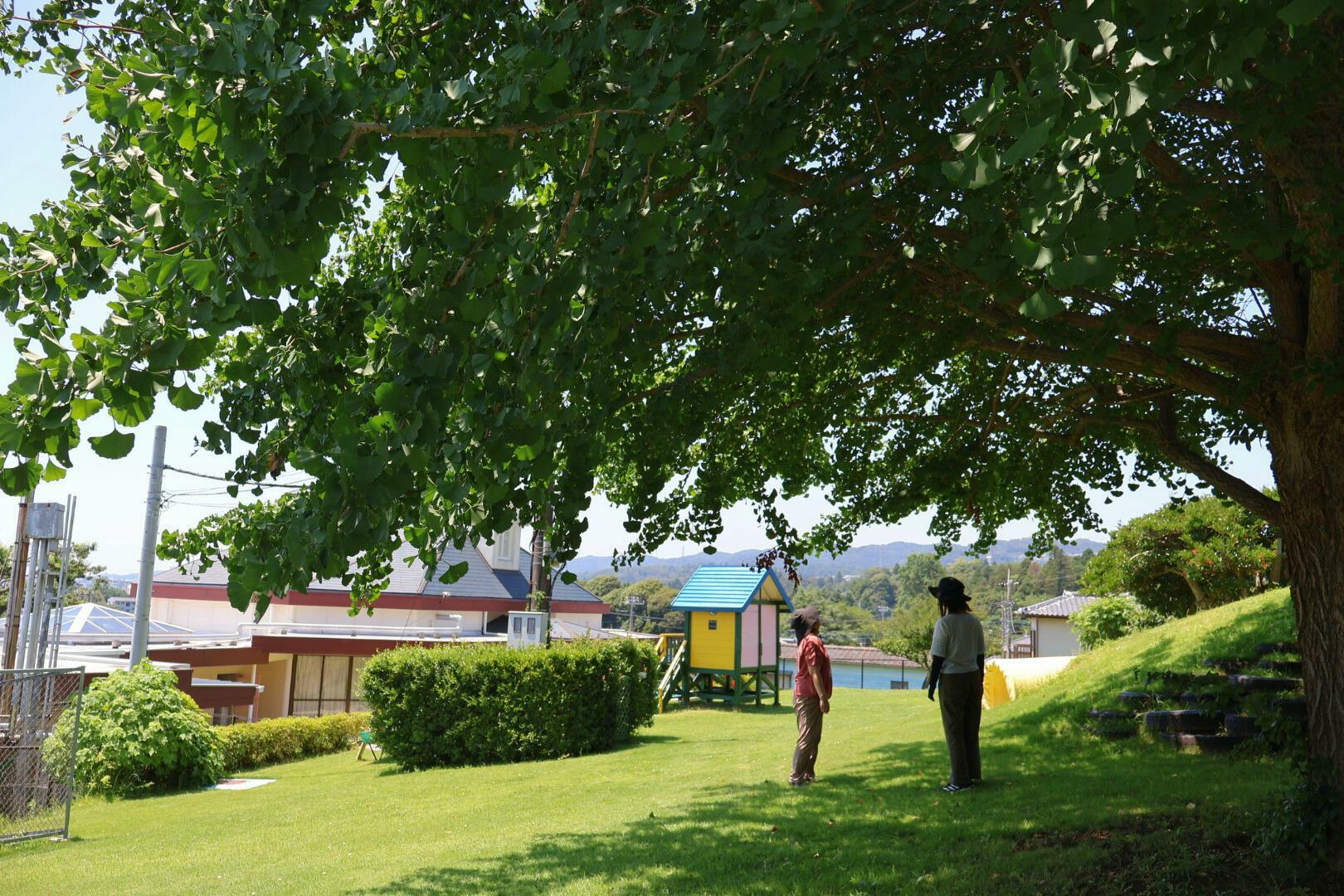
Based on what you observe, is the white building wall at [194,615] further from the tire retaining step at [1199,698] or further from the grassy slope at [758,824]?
the tire retaining step at [1199,698]

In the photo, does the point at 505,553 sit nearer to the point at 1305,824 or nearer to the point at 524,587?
the point at 524,587

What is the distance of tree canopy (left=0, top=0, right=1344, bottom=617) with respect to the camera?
2.50 metres

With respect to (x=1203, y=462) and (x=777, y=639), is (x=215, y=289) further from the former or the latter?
(x=777, y=639)

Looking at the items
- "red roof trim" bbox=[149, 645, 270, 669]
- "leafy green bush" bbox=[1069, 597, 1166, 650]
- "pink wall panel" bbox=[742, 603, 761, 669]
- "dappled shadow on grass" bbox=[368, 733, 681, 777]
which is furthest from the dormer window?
"dappled shadow on grass" bbox=[368, 733, 681, 777]

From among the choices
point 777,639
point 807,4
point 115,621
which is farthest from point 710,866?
point 115,621

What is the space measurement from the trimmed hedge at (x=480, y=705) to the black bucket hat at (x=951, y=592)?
9.22 m

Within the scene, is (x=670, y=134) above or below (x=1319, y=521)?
above

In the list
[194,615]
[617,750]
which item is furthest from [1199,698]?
[194,615]

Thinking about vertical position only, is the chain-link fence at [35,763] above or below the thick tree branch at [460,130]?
below

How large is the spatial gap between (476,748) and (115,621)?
2016 cm

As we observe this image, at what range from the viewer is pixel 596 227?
3373mm

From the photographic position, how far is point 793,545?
930cm

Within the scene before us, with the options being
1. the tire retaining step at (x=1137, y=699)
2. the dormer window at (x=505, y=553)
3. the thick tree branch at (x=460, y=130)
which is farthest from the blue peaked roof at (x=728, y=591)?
the thick tree branch at (x=460, y=130)

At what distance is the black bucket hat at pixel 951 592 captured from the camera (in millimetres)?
8625
